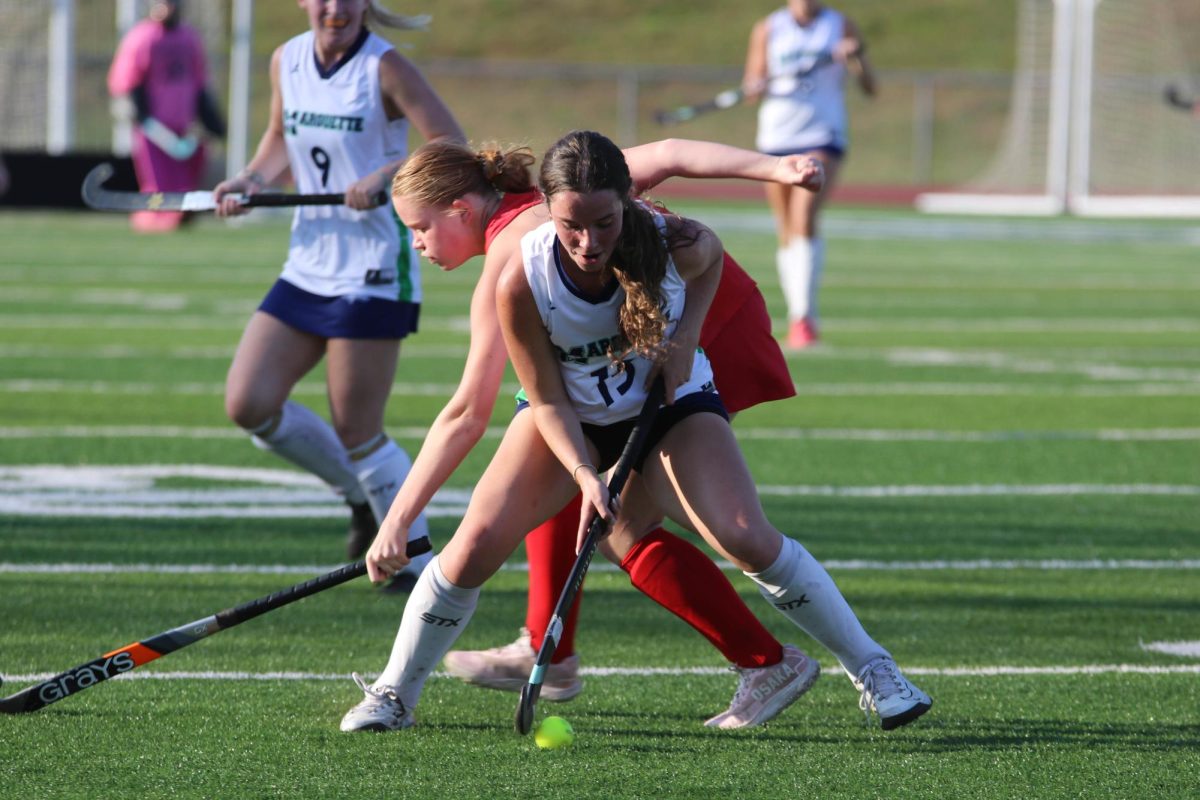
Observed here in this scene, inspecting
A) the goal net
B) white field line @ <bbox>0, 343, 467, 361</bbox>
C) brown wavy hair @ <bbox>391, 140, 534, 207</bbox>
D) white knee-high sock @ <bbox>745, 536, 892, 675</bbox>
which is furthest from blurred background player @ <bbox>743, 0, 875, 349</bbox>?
the goal net

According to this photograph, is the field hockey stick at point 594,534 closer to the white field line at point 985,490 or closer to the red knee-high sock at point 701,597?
the red knee-high sock at point 701,597

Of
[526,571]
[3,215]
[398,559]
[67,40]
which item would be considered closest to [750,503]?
[398,559]

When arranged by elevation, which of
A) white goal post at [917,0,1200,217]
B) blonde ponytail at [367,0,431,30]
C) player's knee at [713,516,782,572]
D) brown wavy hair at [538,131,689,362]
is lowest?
white goal post at [917,0,1200,217]

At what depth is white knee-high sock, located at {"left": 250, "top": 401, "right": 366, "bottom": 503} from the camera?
557 cm

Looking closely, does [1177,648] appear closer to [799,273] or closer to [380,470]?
[380,470]

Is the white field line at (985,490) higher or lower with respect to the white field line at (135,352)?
higher

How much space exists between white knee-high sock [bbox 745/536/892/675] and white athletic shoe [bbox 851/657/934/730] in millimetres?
27

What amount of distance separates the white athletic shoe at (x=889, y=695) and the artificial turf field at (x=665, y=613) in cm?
7

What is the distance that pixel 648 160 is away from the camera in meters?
4.29

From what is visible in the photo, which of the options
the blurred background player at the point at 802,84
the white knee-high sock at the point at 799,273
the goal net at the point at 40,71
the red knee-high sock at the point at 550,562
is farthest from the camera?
the goal net at the point at 40,71

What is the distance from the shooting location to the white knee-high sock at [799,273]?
10875mm

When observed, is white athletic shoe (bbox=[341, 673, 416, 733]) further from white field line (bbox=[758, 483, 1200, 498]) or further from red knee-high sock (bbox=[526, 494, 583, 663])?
white field line (bbox=[758, 483, 1200, 498])

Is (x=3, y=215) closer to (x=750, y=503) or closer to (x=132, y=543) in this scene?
(x=132, y=543)

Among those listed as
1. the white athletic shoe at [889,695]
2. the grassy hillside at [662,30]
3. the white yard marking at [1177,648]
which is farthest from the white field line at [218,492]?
the grassy hillside at [662,30]
